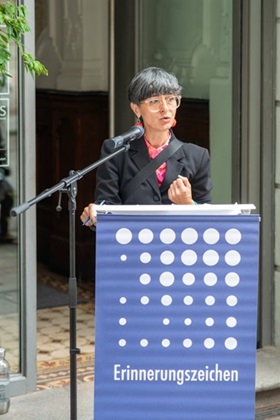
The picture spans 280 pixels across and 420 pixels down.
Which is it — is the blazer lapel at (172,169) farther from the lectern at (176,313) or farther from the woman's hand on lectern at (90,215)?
the lectern at (176,313)

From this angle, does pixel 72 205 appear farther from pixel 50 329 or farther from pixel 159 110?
pixel 50 329

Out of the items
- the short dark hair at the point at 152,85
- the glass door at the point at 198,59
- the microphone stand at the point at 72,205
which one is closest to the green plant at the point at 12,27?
the short dark hair at the point at 152,85

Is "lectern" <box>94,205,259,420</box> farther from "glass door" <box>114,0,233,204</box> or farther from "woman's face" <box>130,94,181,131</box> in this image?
"glass door" <box>114,0,233,204</box>

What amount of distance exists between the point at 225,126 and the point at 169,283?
9.44ft

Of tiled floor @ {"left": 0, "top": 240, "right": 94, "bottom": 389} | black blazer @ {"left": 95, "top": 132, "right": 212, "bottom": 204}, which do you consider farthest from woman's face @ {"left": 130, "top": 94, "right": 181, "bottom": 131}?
tiled floor @ {"left": 0, "top": 240, "right": 94, "bottom": 389}

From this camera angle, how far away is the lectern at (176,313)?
4492 mm

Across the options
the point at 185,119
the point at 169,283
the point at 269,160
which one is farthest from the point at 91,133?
the point at 169,283

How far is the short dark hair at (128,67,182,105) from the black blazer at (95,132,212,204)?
214mm

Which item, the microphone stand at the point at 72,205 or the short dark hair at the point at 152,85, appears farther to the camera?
the short dark hair at the point at 152,85

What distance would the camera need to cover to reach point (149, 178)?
503 centimetres

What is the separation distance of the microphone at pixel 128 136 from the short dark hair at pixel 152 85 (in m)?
0.19

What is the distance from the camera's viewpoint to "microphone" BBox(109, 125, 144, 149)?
465cm

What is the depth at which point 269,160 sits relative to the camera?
702 cm

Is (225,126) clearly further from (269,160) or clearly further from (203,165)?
(203,165)
